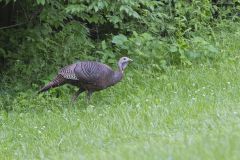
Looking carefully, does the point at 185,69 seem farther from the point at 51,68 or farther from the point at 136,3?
the point at 51,68

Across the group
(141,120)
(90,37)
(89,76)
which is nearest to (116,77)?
(89,76)

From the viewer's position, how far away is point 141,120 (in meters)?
7.66

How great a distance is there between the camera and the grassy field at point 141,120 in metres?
5.90

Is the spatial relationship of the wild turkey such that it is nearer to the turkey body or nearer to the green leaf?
the turkey body

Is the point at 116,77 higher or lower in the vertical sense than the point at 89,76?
lower

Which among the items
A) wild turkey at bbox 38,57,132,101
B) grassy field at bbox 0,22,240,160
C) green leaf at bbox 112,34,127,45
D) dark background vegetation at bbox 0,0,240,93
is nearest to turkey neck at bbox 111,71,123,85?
wild turkey at bbox 38,57,132,101

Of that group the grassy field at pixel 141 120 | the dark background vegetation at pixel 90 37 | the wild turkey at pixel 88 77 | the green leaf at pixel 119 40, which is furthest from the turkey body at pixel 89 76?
the green leaf at pixel 119 40

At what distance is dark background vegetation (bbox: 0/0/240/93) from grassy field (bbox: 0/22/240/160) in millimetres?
597

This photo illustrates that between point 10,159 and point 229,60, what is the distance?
5361 mm

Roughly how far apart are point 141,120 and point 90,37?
275 inches

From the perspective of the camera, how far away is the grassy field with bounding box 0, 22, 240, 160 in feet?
19.4

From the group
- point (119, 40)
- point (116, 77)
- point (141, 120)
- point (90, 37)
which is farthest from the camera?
point (90, 37)

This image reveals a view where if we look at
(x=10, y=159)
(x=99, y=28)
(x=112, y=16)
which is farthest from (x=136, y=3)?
(x=10, y=159)

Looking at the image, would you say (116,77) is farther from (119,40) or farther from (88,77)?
(119,40)
